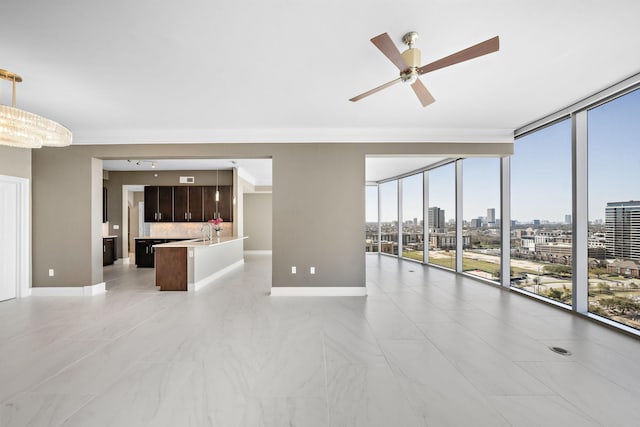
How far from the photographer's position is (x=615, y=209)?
3.33 m

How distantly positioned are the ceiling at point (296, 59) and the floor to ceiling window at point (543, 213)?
1.69 feet

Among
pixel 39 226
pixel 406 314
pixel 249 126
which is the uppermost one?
pixel 249 126

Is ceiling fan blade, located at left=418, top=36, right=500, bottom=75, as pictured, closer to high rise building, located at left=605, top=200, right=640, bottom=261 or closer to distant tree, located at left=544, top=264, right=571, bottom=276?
high rise building, located at left=605, top=200, right=640, bottom=261

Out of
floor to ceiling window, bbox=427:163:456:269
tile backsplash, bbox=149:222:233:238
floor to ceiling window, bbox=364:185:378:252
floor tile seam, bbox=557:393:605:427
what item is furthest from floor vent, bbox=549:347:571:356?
tile backsplash, bbox=149:222:233:238

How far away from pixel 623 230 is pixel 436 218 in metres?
4.11

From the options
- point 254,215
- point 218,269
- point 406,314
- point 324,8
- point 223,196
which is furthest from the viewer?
point 254,215

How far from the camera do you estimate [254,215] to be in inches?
449

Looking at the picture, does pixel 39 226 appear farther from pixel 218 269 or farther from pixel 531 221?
pixel 531 221

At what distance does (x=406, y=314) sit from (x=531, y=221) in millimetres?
2769

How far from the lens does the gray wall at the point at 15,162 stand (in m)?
4.35

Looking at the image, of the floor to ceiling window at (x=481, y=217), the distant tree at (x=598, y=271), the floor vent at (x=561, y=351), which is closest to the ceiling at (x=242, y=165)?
the floor to ceiling window at (x=481, y=217)

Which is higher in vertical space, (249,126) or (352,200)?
(249,126)

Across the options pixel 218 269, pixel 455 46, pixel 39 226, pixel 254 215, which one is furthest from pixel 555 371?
pixel 254 215

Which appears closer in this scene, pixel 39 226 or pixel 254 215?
pixel 39 226
